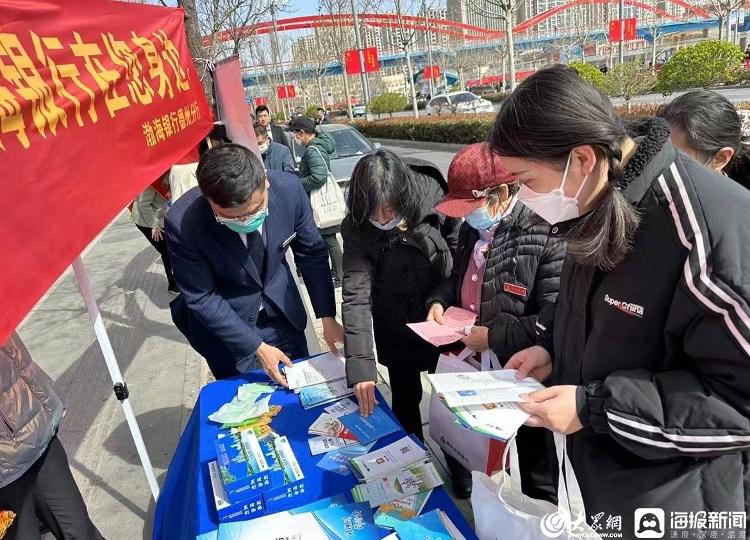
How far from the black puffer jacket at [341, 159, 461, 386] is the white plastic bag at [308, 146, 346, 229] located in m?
2.71

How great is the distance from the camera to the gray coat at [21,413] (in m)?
1.49

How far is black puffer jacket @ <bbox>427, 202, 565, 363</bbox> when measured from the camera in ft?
5.19

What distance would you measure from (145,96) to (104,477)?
6.50 ft

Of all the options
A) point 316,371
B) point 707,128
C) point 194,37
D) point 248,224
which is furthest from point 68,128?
point 194,37

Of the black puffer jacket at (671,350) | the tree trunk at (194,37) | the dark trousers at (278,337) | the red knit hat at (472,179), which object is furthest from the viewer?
the tree trunk at (194,37)

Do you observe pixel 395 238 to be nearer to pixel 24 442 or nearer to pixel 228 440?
pixel 228 440

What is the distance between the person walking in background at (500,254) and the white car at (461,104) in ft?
63.7

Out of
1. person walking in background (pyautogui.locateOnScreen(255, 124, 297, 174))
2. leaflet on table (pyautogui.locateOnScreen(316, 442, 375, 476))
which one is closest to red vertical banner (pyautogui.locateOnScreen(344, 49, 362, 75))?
person walking in background (pyautogui.locateOnScreen(255, 124, 297, 174))

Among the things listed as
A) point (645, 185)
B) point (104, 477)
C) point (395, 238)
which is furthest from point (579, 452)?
point (104, 477)

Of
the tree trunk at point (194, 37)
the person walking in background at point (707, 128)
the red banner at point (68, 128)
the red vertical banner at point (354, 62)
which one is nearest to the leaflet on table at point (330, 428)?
the red banner at point (68, 128)

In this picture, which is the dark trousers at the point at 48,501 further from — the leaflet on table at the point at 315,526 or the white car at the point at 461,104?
the white car at the point at 461,104

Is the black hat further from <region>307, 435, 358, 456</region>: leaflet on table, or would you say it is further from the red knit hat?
<region>307, 435, 358, 456</region>: leaflet on table

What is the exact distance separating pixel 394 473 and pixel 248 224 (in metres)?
1.02

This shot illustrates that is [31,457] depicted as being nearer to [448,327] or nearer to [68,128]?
[68,128]
